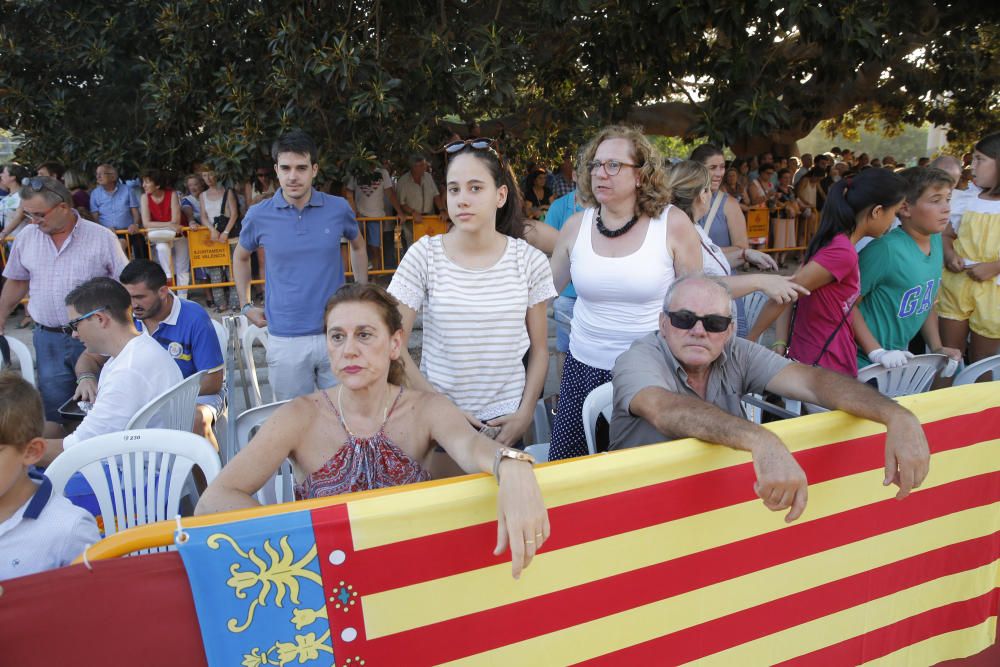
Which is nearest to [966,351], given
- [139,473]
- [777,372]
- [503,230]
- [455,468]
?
[777,372]

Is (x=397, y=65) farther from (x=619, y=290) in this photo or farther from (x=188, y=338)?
(x=619, y=290)

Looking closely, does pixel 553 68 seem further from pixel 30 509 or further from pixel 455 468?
pixel 30 509

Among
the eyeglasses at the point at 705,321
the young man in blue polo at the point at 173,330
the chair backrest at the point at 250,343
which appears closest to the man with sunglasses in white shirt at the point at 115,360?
the young man in blue polo at the point at 173,330

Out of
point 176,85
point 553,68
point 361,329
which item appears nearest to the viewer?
point 361,329

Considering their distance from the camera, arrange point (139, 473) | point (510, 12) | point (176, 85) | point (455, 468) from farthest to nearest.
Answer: point (510, 12)
point (176, 85)
point (139, 473)
point (455, 468)

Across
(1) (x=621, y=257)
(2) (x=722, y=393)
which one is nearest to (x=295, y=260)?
(1) (x=621, y=257)

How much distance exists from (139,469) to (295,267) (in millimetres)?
1530

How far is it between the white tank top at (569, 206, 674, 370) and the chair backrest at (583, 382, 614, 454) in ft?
0.56

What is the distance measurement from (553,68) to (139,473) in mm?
7881

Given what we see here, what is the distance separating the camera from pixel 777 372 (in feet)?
7.79

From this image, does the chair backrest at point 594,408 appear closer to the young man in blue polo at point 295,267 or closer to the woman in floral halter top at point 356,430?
the woman in floral halter top at point 356,430

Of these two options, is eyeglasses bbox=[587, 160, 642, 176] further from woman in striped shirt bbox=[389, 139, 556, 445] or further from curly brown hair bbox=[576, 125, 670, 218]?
woman in striped shirt bbox=[389, 139, 556, 445]

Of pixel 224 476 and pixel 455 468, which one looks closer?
pixel 224 476

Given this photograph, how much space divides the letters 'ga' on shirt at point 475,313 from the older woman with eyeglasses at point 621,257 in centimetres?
31
